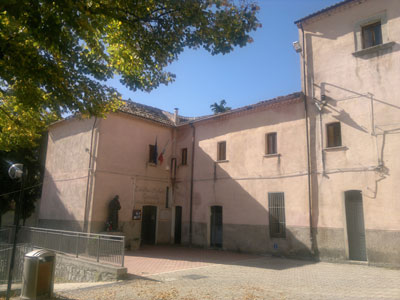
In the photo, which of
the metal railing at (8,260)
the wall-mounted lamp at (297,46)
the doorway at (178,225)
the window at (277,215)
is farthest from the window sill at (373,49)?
the metal railing at (8,260)

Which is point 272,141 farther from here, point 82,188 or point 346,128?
point 82,188

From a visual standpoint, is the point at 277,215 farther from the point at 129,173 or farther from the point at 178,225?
the point at 129,173

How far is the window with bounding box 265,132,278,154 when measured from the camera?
1662 cm

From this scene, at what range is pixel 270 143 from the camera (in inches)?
660

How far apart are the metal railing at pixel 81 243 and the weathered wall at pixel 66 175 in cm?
322

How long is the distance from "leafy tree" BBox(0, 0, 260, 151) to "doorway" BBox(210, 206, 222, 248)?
1104 cm

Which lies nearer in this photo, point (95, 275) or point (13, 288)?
point (95, 275)

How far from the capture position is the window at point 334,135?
14.2 meters

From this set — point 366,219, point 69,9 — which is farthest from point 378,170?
point 69,9

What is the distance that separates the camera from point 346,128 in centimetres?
1386

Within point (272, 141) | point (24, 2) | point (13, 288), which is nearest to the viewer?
point (24, 2)

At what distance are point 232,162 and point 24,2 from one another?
45.6 ft

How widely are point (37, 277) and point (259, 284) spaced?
5837 mm

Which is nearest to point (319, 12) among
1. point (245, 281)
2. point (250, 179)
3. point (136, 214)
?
point (250, 179)
